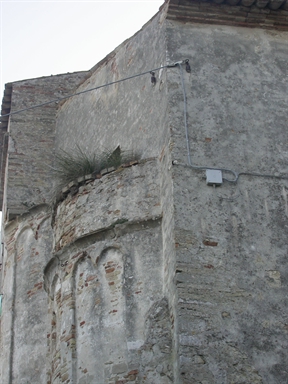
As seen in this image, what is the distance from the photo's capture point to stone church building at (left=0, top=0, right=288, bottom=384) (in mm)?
10508

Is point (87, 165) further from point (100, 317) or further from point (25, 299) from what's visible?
point (100, 317)

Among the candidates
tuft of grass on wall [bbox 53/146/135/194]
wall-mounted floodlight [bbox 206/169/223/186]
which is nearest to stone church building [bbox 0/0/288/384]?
wall-mounted floodlight [bbox 206/169/223/186]

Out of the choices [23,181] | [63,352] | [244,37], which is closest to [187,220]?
[63,352]

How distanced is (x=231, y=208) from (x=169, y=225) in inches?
33.1

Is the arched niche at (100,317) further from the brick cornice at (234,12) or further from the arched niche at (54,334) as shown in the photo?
the brick cornice at (234,12)

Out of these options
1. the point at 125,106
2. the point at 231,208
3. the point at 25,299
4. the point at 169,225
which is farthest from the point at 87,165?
the point at 231,208

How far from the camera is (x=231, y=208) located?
37.2ft

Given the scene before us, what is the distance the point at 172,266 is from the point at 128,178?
1.83 metres

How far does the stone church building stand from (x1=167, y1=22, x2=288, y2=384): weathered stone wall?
0.02 meters

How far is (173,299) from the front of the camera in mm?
10617

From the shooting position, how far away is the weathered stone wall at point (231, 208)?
10.2m

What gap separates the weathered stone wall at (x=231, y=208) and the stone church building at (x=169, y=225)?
0.02 m

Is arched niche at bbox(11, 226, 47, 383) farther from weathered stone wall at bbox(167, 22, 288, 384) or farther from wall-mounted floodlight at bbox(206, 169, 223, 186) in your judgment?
wall-mounted floodlight at bbox(206, 169, 223, 186)

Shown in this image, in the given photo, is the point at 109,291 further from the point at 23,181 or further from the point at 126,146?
the point at 23,181
